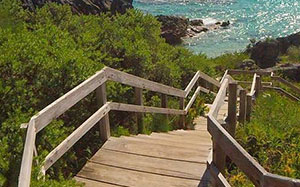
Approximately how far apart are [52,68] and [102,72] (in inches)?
27.3

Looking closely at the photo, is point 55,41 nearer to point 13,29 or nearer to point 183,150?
point 13,29

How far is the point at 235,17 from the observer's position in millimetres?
43844

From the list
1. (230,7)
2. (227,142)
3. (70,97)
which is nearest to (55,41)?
(70,97)

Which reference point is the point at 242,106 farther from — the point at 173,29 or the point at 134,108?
the point at 173,29

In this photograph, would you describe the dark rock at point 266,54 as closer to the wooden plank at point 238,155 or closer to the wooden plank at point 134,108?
the wooden plank at point 134,108

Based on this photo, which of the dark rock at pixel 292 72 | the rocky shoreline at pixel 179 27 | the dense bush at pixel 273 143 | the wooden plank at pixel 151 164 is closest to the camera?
the wooden plank at pixel 151 164

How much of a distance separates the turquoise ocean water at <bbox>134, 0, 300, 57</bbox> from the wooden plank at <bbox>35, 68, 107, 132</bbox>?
22.7 meters

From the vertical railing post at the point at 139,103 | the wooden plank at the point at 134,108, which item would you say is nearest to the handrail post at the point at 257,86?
the wooden plank at the point at 134,108

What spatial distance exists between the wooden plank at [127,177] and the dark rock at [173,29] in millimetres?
29278

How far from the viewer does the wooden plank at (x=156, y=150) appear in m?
5.22

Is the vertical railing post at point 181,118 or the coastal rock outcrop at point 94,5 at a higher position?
the coastal rock outcrop at point 94,5

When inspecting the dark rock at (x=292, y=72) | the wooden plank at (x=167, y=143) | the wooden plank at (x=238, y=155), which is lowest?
the dark rock at (x=292, y=72)

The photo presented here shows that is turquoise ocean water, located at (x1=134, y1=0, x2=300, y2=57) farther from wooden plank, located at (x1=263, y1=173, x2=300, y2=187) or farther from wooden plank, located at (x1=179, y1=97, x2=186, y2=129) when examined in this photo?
wooden plank, located at (x1=263, y1=173, x2=300, y2=187)

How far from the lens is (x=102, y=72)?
18.0ft
